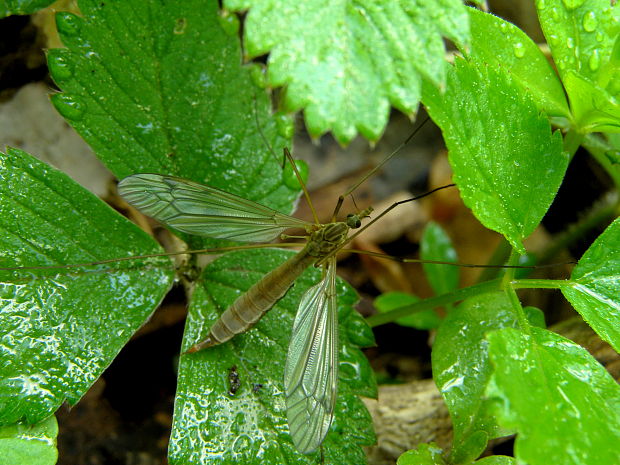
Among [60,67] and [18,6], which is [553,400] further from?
[18,6]

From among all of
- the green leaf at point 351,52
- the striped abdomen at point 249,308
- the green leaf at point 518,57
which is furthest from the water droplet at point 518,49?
the striped abdomen at point 249,308

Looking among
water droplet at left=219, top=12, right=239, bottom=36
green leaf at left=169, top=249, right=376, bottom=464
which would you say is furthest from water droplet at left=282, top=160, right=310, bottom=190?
water droplet at left=219, top=12, right=239, bottom=36

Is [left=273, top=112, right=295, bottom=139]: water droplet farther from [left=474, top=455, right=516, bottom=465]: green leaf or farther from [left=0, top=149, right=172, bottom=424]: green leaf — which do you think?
[left=474, top=455, right=516, bottom=465]: green leaf

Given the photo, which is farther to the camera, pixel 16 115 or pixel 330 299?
pixel 16 115

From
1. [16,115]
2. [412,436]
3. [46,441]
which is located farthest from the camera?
[16,115]

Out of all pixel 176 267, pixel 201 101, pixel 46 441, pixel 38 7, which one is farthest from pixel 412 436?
pixel 38 7

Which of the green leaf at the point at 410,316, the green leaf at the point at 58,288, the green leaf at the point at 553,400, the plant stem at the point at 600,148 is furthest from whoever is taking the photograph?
the green leaf at the point at 410,316

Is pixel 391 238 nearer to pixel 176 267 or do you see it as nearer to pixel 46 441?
pixel 176 267

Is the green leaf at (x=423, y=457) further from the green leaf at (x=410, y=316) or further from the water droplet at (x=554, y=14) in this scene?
the water droplet at (x=554, y=14)
